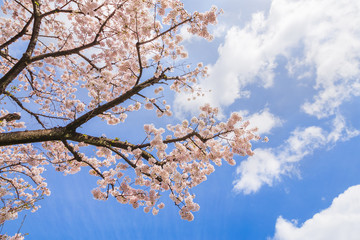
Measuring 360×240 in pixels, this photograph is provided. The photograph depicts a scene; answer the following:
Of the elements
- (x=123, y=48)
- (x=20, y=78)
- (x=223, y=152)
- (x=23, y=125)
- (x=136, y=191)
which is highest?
(x=20, y=78)

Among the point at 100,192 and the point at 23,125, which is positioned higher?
the point at 23,125

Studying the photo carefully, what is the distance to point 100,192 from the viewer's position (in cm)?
651

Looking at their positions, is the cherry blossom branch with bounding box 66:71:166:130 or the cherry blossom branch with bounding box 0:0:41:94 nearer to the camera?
the cherry blossom branch with bounding box 66:71:166:130

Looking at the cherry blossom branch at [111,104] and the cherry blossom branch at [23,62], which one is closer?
the cherry blossom branch at [111,104]

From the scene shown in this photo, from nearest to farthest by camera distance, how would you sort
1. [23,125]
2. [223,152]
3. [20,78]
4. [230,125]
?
[230,125] < [223,152] < [23,125] < [20,78]

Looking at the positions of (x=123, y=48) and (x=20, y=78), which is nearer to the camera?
(x=123, y=48)

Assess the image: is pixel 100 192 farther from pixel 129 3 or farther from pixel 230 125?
pixel 129 3

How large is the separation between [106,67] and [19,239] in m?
7.34

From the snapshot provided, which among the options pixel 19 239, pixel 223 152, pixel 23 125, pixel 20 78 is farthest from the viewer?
pixel 20 78

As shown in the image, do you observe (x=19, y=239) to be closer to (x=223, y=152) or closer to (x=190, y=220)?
(x=190, y=220)

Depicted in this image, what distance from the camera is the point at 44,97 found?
9.49 meters

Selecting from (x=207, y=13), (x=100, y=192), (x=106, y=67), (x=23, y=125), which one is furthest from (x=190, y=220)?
(x=23, y=125)

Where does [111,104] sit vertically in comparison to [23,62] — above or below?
below

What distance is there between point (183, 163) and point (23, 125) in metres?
7.76
